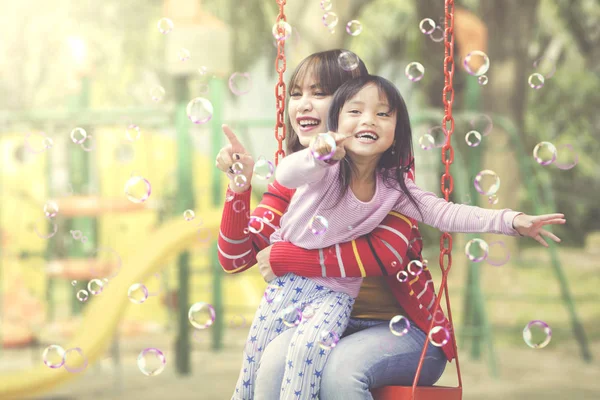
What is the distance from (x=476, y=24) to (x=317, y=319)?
5380 mm

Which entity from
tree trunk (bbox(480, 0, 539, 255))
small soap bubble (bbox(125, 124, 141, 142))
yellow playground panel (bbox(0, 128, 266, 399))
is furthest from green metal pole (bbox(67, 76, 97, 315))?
small soap bubble (bbox(125, 124, 141, 142))

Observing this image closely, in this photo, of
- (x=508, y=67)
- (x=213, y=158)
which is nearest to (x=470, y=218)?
(x=213, y=158)

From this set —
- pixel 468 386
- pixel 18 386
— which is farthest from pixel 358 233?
pixel 468 386

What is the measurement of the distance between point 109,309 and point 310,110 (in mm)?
2968

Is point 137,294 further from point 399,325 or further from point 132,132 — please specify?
point 399,325

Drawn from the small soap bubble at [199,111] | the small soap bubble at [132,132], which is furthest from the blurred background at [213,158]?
the small soap bubble at [199,111]

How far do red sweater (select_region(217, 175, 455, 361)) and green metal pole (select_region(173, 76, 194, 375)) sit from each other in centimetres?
334

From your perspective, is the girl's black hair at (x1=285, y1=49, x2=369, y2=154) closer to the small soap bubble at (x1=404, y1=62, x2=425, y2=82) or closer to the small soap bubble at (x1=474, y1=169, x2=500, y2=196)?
the small soap bubble at (x1=404, y1=62, x2=425, y2=82)

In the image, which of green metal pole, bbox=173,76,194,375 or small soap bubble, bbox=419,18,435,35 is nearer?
small soap bubble, bbox=419,18,435,35

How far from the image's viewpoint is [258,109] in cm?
752

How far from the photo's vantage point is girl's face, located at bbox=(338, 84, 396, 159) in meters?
1.56

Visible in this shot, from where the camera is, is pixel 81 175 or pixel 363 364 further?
pixel 81 175

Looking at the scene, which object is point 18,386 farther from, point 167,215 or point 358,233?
point 167,215

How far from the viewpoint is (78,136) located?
2.31 m
